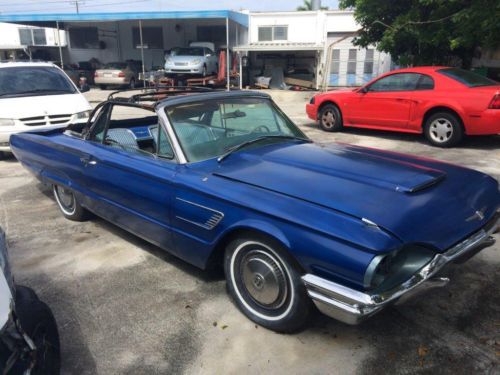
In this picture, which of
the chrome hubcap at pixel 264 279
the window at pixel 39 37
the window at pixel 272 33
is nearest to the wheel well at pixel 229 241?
the chrome hubcap at pixel 264 279

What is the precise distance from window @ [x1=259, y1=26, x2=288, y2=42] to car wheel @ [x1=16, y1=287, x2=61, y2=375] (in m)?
24.9

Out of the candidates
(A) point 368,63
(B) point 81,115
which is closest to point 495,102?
(B) point 81,115

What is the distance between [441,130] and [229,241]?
658 centimetres

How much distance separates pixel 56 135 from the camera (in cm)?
489

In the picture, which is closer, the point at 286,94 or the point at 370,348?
the point at 370,348

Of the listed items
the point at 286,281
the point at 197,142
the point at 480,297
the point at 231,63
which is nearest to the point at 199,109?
the point at 197,142

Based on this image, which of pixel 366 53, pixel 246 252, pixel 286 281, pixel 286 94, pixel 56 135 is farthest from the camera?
pixel 366 53

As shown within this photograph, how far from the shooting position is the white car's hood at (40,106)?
751cm

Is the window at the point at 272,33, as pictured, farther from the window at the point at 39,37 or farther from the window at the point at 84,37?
the window at the point at 39,37

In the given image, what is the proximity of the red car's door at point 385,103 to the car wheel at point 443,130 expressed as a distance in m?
0.47

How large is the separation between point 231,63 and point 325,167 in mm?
22319

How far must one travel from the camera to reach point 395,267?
8.18ft

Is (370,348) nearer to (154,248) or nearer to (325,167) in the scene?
(325,167)

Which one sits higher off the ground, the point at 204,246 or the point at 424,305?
the point at 204,246
